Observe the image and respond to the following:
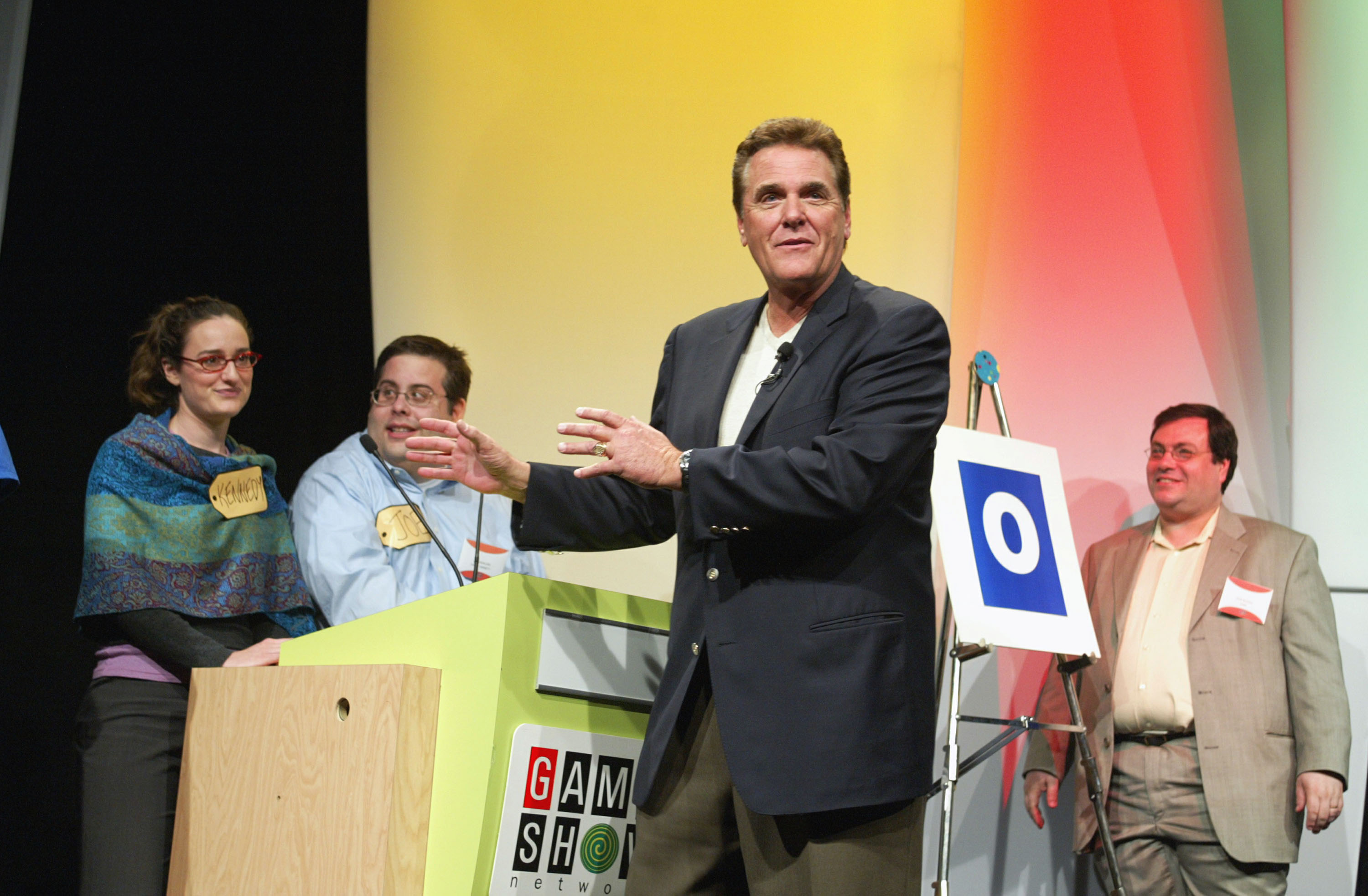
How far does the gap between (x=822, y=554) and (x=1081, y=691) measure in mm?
2291

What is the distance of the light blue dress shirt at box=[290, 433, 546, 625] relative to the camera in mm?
2711

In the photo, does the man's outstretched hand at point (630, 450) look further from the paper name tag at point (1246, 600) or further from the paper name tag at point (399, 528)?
the paper name tag at point (1246, 600)

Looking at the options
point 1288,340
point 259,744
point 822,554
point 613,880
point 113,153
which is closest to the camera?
point 822,554

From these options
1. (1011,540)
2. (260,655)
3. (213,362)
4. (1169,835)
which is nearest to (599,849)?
(260,655)

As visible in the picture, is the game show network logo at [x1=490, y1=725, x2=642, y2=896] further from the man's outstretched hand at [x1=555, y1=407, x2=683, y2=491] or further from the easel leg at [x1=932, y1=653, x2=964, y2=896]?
the easel leg at [x1=932, y1=653, x2=964, y2=896]

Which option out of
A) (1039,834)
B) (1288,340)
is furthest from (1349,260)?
(1039,834)

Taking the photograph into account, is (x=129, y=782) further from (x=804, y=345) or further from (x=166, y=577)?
(x=804, y=345)

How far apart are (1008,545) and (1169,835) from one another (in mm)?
907

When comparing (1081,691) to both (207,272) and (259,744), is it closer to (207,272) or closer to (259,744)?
(259,744)

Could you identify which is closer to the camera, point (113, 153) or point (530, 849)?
point (530, 849)

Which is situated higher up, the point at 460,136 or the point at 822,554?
the point at 460,136

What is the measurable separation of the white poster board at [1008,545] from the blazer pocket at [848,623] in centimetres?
145

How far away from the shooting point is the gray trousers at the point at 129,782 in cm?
231

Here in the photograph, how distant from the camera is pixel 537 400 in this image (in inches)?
147
